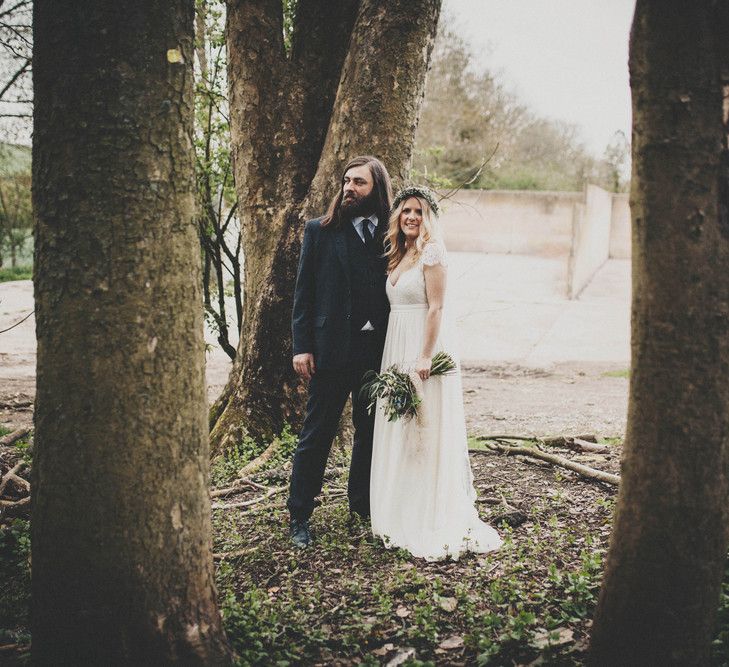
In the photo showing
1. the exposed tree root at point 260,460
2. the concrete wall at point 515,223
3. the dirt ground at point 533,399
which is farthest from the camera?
the concrete wall at point 515,223

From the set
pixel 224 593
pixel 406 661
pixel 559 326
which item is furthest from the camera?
pixel 559 326

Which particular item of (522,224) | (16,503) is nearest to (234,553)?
(16,503)

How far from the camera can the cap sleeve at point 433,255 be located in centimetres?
399

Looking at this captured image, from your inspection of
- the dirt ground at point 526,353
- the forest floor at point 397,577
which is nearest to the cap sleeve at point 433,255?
the dirt ground at point 526,353

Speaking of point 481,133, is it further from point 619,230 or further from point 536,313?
point 536,313

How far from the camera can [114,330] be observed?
2301 millimetres

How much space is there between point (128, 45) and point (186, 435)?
1.33 m

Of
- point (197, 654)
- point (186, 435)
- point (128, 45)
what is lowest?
point (197, 654)

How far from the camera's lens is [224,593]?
347 centimetres

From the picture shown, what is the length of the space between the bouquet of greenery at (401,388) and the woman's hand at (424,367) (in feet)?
0.11

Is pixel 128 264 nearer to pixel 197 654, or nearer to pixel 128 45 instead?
pixel 128 45

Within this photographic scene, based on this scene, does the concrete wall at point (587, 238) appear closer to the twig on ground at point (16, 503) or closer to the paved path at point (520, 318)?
the paved path at point (520, 318)

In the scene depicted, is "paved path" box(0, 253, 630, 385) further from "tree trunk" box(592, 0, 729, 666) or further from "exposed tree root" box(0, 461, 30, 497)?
"tree trunk" box(592, 0, 729, 666)

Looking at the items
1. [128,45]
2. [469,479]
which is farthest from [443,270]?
[128,45]
